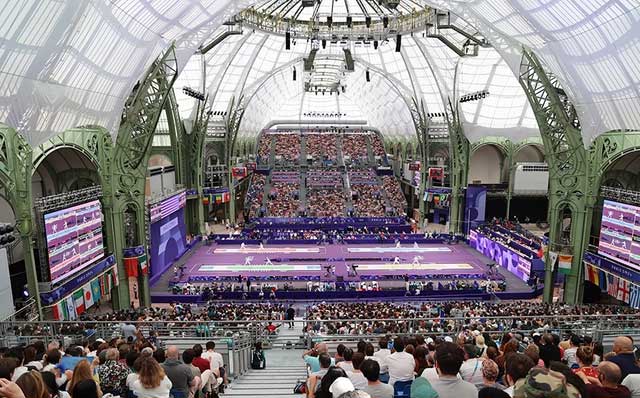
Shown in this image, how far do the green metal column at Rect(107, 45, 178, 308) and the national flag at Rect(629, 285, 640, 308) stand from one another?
981 inches

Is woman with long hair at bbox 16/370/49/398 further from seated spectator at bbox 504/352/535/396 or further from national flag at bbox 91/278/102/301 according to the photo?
national flag at bbox 91/278/102/301

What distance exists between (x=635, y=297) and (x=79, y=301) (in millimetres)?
25871

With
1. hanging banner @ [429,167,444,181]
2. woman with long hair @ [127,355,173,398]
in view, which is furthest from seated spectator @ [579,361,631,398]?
hanging banner @ [429,167,444,181]

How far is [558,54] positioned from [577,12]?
3900mm

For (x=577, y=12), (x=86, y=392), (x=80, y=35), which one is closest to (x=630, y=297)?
(x=577, y=12)

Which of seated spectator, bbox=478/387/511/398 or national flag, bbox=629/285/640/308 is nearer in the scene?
seated spectator, bbox=478/387/511/398

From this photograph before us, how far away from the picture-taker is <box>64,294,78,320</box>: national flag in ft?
65.2

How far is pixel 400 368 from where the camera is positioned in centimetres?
592

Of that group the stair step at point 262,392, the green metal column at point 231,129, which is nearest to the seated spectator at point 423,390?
the stair step at point 262,392

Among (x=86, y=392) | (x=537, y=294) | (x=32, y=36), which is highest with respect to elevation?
(x=32, y=36)

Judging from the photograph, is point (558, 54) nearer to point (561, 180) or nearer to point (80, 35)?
point (561, 180)

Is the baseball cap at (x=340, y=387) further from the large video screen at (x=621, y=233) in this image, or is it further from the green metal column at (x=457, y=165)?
the green metal column at (x=457, y=165)

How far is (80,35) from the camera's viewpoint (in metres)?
17.1

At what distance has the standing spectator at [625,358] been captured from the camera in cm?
553
